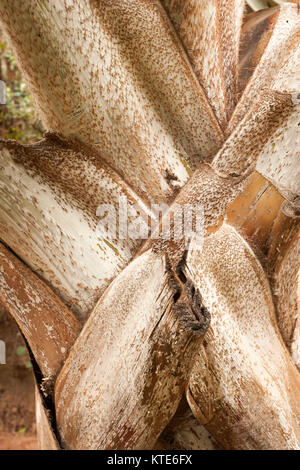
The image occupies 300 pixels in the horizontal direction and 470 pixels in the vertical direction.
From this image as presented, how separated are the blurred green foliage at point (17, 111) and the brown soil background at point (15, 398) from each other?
1273 mm

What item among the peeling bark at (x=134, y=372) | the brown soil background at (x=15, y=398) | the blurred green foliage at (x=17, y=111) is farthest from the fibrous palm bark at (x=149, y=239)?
the blurred green foliage at (x=17, y=111)

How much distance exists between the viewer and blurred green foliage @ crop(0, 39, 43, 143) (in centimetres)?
311

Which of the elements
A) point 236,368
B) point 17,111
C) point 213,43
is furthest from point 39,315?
point 17,111

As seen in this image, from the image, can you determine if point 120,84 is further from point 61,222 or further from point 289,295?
point 289,295

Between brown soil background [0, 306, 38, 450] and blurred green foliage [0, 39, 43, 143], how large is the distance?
1.27 m

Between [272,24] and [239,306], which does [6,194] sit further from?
[272,24]

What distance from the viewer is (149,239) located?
35.9 inches

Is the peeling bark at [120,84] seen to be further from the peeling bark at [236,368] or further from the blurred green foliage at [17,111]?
the blurred green foliage at [17,111]

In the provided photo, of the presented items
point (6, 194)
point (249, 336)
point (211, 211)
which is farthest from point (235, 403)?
point (6, 194)

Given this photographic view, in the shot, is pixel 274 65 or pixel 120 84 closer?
pixel 120 84

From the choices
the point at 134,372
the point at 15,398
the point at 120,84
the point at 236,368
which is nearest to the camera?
the point at 134,372

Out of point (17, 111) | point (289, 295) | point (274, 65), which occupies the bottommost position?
point (289, 295)

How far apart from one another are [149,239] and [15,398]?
2254 mm

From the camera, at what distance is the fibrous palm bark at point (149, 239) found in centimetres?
77
